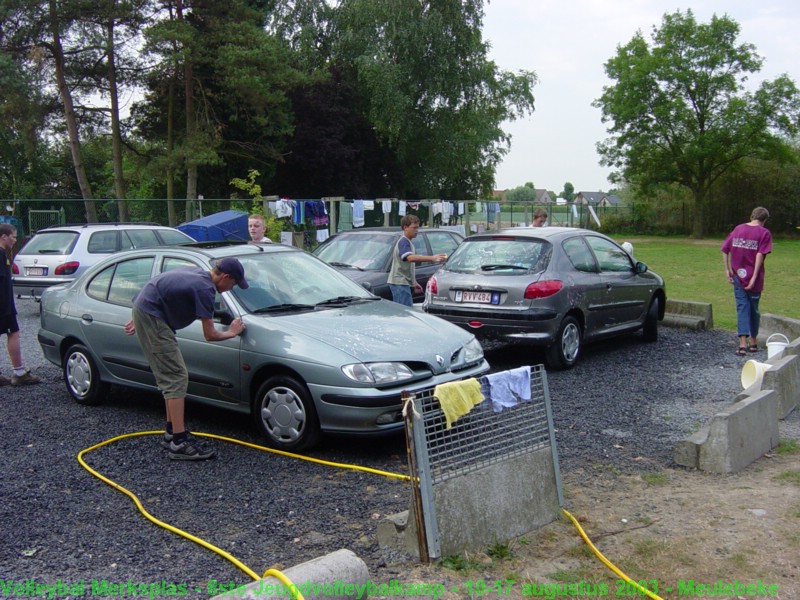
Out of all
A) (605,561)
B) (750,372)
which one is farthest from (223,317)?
(750,372)

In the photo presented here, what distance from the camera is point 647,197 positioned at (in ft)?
167

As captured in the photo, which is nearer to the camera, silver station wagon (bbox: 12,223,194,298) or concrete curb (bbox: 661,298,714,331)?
concrete curb (bbox: 661,298,714,331)

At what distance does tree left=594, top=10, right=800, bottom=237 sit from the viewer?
44.6 meters

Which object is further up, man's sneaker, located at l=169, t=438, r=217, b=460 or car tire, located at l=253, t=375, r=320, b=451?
car tire, located at l=253, t=375, r=320, b=451

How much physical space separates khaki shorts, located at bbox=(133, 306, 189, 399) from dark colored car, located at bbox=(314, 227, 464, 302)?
4.67 m

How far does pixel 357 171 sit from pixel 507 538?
38503 millimetres

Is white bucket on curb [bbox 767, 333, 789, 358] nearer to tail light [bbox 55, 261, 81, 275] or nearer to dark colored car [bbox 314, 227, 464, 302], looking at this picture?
dark colored car [bbox 314, 227, 464, 302]

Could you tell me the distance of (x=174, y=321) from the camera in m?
5.73

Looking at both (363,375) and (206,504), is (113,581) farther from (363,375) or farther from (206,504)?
(363,375)

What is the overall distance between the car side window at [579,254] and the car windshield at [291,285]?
314 cm

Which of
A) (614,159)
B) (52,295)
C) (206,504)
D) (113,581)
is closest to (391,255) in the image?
(52,295)

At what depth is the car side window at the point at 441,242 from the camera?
42.3ft

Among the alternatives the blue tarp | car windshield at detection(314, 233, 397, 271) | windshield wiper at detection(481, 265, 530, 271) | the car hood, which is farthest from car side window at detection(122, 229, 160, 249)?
the car hood

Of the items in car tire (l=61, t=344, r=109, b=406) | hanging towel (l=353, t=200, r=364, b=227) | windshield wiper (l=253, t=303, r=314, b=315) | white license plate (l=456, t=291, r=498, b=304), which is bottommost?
car tire (l=61, t=344, r=109, b=406)
